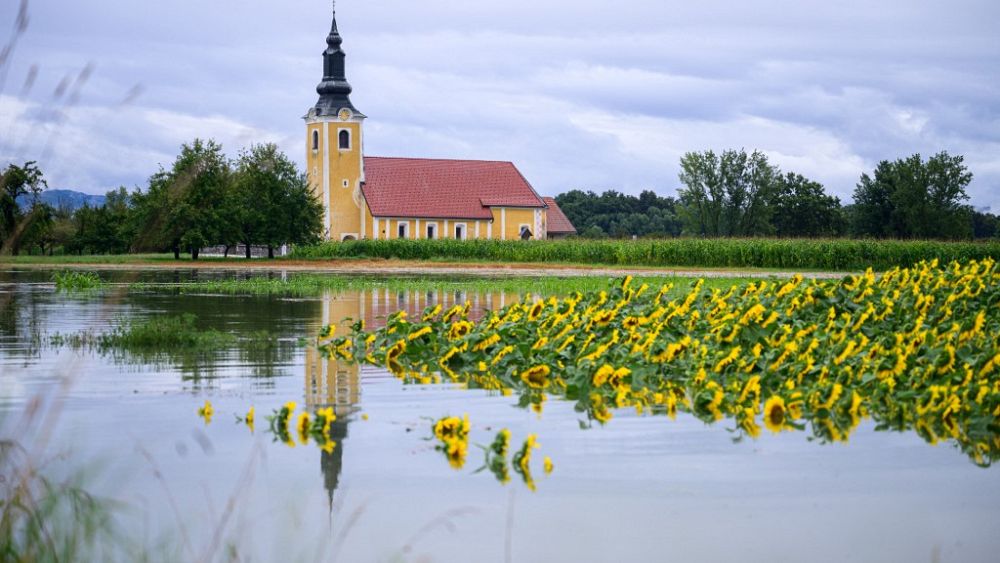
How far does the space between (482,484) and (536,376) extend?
15.6 ft

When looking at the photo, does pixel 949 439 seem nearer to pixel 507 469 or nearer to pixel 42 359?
pixel 507 469

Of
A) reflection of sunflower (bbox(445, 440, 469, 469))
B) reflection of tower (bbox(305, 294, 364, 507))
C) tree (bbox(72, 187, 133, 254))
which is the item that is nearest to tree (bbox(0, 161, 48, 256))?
reflection of tower (bbox(305, 294, 364, 507))

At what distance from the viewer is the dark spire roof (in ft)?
300

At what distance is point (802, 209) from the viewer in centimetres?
10975

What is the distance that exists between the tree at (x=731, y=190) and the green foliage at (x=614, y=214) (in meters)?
27.1

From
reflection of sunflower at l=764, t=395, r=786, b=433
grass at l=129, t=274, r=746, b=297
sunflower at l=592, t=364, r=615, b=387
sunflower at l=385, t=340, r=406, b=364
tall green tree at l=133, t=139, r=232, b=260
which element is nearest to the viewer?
tall green tree at l=133, t=139, r=232, b=260

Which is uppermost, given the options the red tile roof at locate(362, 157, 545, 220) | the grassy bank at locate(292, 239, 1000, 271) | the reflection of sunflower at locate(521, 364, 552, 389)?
the red tile roof at locate(362, 157, 545, 220)

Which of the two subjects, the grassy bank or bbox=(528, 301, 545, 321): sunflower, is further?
the grassy bank

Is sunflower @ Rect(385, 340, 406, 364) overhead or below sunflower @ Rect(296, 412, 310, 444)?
overhead

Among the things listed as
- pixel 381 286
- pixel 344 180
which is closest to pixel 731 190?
pixel 344 180

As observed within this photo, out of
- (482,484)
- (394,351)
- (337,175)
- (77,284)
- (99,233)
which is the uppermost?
(337,175)

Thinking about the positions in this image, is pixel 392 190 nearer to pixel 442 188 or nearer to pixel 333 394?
pixel 442 188

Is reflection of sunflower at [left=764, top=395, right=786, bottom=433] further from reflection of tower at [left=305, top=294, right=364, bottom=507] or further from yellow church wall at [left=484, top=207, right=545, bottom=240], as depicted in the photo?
yellow church wall at [left=484, top=207, right=545, bottom=240]

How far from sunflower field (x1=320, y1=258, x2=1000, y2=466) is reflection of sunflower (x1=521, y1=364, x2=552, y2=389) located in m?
0.02
